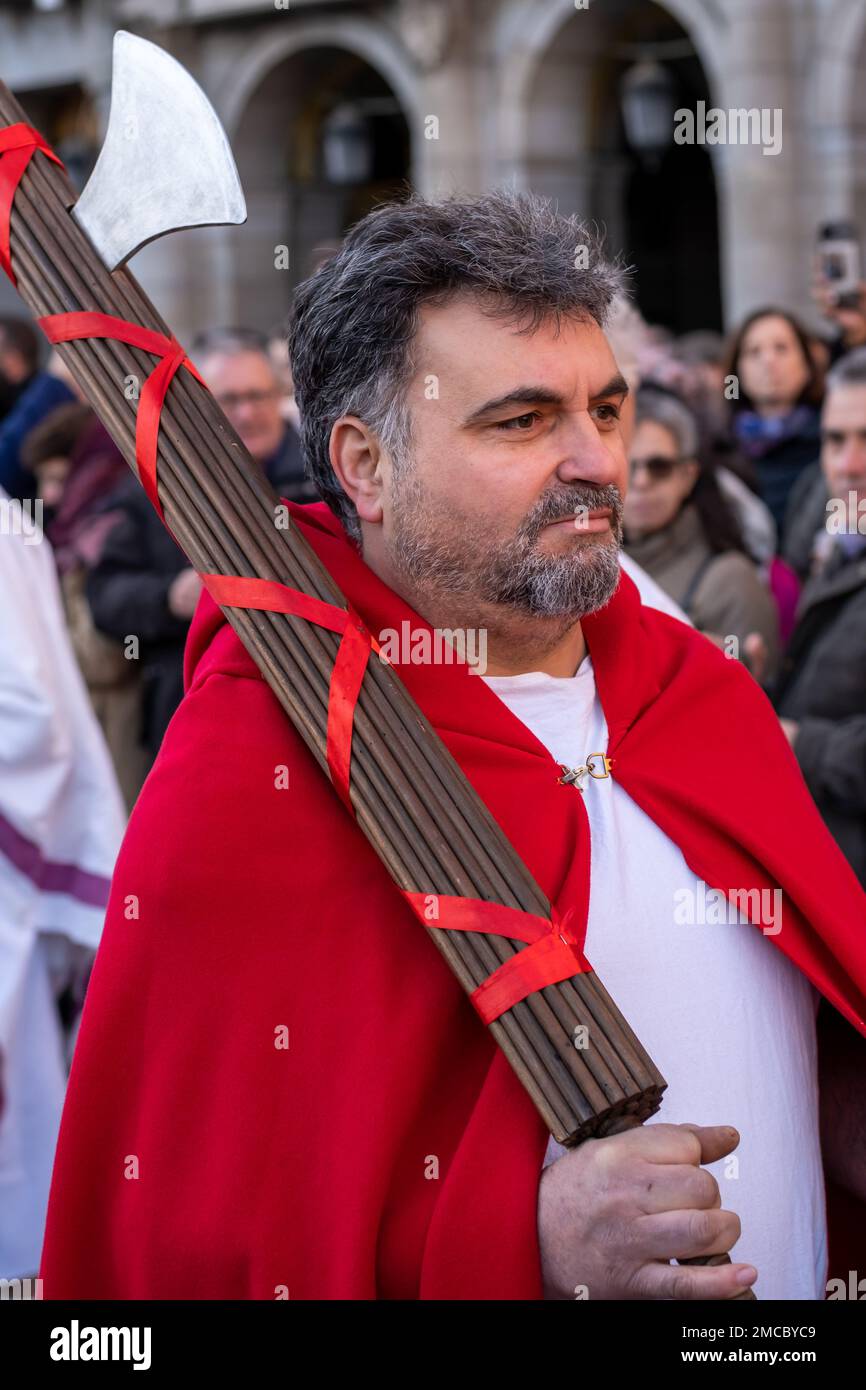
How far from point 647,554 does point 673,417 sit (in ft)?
1.49

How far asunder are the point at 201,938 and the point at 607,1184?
53 centimetres

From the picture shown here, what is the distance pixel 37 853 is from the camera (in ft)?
15.0

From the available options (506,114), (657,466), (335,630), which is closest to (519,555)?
(335,630)

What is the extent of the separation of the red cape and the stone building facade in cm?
943

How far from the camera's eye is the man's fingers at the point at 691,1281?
1.77 metres

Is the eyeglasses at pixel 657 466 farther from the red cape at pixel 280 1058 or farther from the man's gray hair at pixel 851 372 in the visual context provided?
the red cape at pixel 280 1058

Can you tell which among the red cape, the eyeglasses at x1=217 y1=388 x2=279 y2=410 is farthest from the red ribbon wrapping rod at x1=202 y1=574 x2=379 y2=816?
the eyeglasses at x1=217 y1=388 x2=279 y2=410

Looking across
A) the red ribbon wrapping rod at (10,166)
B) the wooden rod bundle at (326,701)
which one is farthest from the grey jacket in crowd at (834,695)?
the red ribbon wrapping rod at (10,166)

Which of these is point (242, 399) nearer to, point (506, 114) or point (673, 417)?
point (673, 417)

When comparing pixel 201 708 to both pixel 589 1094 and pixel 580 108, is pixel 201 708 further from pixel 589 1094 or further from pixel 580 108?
pixel 580 108

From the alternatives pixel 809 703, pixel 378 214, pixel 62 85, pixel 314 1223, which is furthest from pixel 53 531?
pixel 62 85

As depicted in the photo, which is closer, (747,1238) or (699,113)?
(747,1238)

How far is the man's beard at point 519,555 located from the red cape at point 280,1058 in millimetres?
109

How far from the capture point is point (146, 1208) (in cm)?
201
